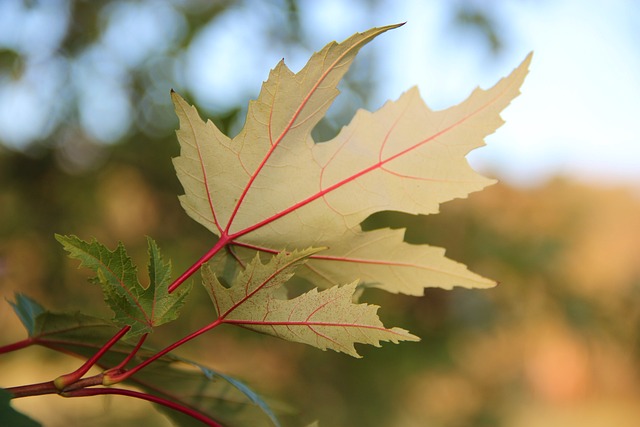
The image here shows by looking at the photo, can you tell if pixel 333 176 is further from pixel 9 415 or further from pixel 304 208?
pixel 9 415

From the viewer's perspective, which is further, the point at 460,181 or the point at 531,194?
the point at 531,194

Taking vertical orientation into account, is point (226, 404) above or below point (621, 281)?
below

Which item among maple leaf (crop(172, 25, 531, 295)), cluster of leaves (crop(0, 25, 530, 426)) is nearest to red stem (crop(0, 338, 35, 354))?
cluster of leaves (crop(0, 25, 530, 426))

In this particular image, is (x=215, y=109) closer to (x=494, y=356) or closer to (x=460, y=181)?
(x=460, y=181)

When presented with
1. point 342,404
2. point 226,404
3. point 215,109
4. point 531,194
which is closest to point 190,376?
point 226,404

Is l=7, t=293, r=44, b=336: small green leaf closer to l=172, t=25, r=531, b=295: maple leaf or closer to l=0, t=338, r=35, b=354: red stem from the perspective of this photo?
l=0, t=338, r=35, b=354: red stem

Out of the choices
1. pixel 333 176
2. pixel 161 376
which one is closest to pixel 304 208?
pixel 333 176

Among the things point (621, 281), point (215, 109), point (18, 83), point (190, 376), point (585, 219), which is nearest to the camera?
point (190, 376)
